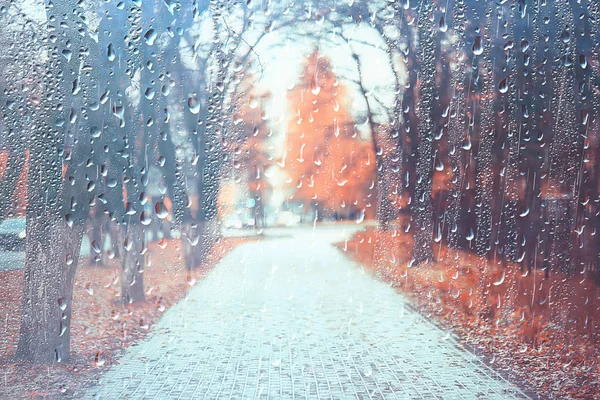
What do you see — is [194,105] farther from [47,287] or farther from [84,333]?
[84,333]

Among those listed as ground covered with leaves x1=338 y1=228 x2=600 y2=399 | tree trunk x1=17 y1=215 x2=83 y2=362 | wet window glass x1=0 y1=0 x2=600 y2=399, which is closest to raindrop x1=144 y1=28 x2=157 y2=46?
wet window glass x1=0 y1=0 x2=600 y2=399

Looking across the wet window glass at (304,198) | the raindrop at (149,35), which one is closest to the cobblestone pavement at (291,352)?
the wet window glass at (304,198)

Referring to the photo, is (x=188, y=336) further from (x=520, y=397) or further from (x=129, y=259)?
(x=520, y=397)

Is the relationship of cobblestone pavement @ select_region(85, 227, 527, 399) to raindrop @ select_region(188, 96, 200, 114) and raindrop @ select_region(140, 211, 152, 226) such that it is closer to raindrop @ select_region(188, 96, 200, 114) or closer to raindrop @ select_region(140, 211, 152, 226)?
raindrop @ select_region(140, 211, 152, 226)

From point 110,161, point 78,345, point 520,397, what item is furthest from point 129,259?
point 520,397

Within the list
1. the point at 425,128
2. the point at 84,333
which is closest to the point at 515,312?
the point at 425,128

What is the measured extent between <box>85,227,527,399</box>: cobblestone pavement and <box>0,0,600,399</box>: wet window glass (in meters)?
0.03

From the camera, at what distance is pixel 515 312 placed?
5.22 m

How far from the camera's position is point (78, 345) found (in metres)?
4.13

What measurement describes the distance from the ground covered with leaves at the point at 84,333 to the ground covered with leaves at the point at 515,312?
2231mm

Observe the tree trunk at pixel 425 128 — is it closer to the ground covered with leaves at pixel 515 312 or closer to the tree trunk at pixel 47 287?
the ground covered with leaves at pixel 515 312

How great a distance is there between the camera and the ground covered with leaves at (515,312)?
12.4 ft

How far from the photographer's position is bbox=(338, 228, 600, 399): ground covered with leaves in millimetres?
3791

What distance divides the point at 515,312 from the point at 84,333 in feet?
13.4
